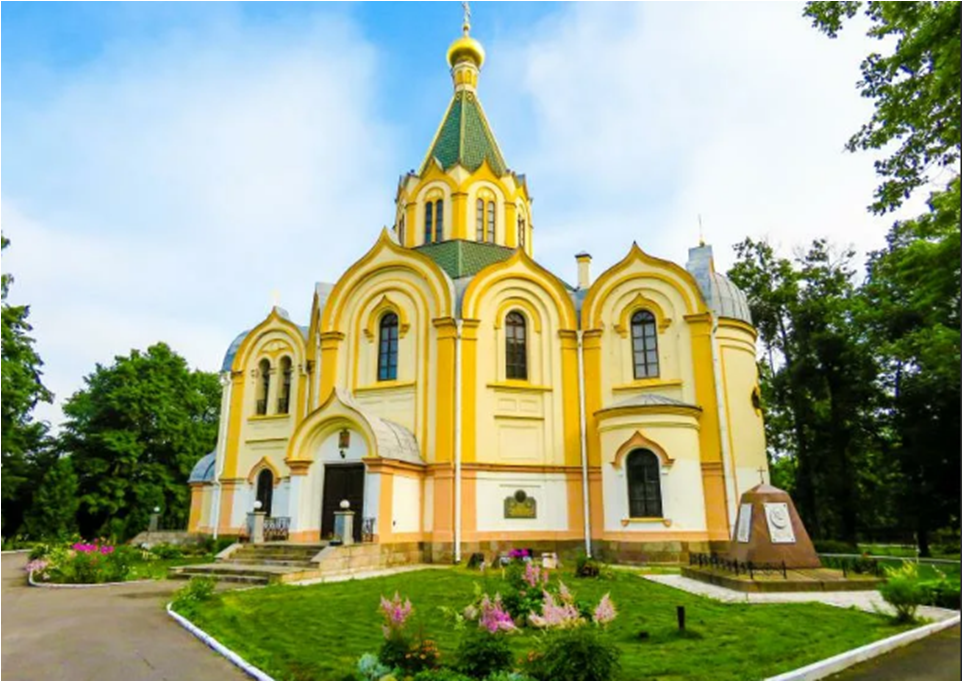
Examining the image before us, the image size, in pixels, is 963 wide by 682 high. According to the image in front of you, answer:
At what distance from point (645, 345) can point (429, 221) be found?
381 inches

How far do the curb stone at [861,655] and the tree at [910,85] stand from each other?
5.79m

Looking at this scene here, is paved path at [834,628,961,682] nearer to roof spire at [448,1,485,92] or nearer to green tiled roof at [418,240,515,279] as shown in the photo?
green tiled roof at [418,240,515,279]

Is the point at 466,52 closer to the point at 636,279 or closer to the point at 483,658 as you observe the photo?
the point at 636,279

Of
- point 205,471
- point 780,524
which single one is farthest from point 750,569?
point 205,471

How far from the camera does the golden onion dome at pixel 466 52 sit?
30.3m

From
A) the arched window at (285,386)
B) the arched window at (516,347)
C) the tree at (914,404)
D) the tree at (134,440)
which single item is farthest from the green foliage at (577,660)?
the tree at (134,440)

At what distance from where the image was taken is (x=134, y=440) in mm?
35562

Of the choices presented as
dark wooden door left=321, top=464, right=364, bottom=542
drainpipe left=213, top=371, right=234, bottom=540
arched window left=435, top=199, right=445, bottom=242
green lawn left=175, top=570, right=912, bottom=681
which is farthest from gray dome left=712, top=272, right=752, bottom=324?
drainpipe left=213, top=371, right=234, bottom=540

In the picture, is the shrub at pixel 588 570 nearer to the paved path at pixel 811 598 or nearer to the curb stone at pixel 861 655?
the paved path at pixel 811 598

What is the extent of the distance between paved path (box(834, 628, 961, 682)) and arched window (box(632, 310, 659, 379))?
1356 cm

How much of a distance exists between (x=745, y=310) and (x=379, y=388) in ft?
40.1

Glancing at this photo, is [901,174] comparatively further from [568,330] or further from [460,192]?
[460,192]

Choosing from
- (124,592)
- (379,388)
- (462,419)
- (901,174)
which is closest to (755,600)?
(901,174)

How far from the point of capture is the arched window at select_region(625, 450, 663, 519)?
19.8m
